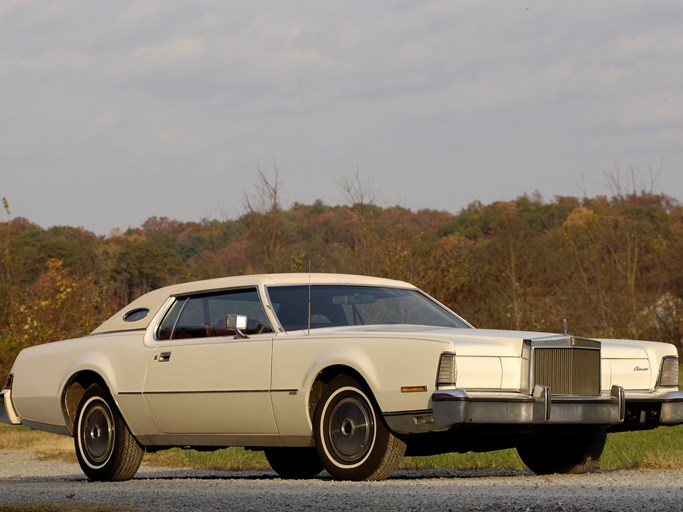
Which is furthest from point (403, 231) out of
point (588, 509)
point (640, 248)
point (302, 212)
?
point (588, 509)

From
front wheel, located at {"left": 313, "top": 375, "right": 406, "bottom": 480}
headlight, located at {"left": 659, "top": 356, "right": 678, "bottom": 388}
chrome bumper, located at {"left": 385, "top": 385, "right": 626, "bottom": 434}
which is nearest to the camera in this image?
chrome bumper, located at {"left": 385, "top": 385, "right": 626, "bottom": 434}

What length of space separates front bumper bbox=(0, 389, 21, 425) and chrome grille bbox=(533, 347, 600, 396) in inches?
205

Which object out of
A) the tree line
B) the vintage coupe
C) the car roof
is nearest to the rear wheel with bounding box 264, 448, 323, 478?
the vintage coupe

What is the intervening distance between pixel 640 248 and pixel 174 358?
92.5ft

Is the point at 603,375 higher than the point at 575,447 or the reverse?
higher

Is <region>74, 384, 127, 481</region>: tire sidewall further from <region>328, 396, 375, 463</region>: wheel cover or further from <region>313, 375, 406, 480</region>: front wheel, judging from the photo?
<region>328, 396, 375, 463</region>: wheel cover

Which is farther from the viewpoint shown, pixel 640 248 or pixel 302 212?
pixel 302 212

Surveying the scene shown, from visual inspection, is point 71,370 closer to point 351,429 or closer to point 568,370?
point 351,429

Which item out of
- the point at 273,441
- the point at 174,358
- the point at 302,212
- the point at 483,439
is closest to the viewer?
the point at 483,439

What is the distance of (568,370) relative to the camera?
28.5 ft

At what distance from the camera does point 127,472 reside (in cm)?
1027

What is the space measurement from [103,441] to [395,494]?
3.98 metres

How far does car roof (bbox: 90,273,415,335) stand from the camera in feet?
32.1

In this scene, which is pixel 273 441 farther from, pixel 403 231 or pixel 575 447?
pixel 403 231
